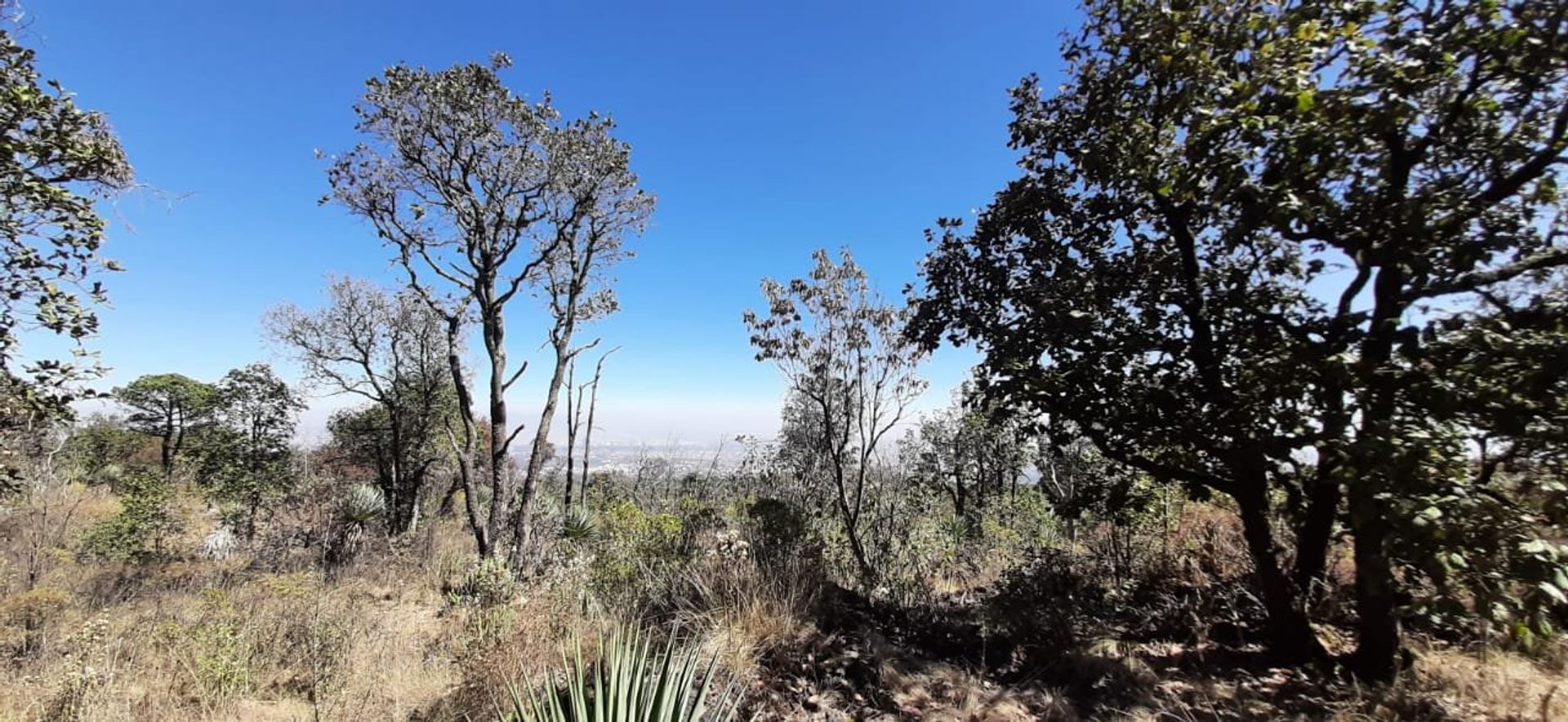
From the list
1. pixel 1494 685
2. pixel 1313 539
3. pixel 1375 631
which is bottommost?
pixel 1494 685

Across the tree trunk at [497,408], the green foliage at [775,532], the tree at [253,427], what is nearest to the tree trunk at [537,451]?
the tree trunk at [497,408]

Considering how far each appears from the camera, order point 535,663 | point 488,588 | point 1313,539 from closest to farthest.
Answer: point 535,663, point 1313,539, point 488,588

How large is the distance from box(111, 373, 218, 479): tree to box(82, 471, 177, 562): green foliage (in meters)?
18.1

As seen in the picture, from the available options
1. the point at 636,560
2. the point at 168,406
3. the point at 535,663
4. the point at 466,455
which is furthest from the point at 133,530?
the point at 168,406

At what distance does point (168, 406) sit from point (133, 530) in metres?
21.9

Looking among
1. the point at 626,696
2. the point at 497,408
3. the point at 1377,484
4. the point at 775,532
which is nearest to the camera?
the point at 1377,484

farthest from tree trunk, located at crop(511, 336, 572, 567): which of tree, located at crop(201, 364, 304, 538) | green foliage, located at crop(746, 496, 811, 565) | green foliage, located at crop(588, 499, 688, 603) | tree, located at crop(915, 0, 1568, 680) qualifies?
tree, located at crop(201, 364, 304, 538)

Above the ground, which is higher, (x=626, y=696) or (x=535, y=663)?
(x=626, y=696)

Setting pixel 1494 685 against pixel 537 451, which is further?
pixel 537 451

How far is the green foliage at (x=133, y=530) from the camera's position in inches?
389

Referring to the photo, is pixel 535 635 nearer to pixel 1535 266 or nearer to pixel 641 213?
pixel 1535 266

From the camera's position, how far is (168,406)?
2572 cm

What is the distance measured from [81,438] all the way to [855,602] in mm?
33356

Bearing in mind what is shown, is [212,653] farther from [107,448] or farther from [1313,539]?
[107,448]
